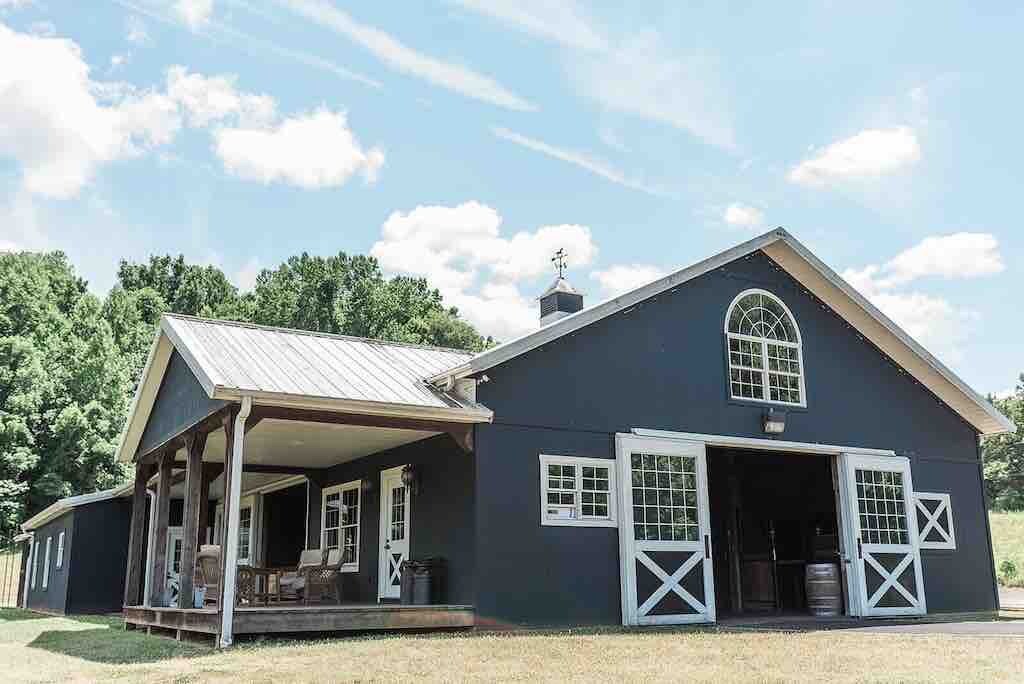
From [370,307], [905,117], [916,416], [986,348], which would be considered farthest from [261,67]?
[370,307]

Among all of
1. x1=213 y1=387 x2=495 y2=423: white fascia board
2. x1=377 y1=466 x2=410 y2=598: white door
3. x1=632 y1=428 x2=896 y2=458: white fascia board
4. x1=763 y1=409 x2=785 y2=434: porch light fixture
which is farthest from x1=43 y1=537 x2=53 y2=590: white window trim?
x1=763 y1=409 x2=785 y2=434: porch light fixture

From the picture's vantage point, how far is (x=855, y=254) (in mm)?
15555

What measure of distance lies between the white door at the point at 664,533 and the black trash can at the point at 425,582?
2.18 meters

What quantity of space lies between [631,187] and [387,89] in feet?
15.2

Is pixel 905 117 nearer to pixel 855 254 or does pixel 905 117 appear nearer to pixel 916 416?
pixel 855 254

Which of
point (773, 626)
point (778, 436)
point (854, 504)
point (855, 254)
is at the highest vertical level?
→ point (855, 254)

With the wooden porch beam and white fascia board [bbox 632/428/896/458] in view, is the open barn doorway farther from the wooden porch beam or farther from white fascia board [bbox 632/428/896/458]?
the wooden porch beam

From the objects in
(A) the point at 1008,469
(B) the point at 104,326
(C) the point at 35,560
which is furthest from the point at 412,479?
(A) the point at 1008,469

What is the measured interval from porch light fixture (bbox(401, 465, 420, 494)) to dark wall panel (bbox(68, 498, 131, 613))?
8.87m

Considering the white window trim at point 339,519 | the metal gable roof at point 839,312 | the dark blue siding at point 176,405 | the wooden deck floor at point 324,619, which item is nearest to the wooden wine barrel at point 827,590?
the metal gable roof at point 839,312

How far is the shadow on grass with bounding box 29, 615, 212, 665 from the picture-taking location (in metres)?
9.16

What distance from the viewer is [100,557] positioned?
60.9 ft

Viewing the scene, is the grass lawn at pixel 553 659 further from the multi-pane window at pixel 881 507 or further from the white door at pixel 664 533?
the multi-pane window at pixel 881 507

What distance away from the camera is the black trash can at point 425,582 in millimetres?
11391
